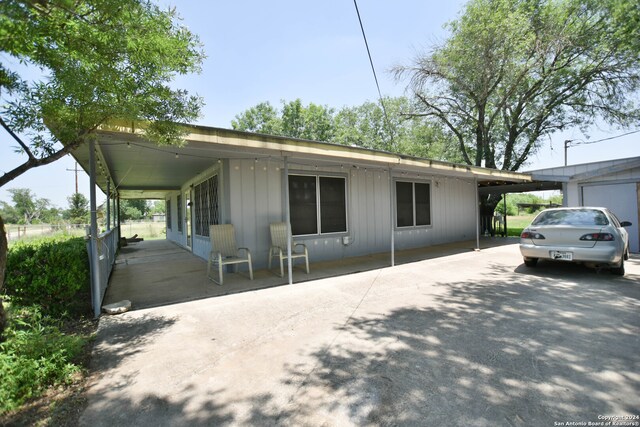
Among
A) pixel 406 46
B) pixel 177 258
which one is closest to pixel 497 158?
pixel 406 46

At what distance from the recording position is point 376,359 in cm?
252

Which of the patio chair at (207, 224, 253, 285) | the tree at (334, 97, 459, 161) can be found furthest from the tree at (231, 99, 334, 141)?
the patio chair at (207, 224, 253, 285)

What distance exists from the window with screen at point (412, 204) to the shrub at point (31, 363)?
769 cm

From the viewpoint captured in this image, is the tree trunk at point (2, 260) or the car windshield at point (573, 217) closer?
the tree trunk at point (2, 260)

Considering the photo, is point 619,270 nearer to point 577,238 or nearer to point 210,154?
point 577,238

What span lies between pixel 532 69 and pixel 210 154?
1500cm

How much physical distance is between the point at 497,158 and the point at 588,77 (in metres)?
4.66

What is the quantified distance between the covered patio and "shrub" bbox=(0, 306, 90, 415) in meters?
1.61

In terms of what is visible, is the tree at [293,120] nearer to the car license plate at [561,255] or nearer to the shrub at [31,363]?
the car license plate at [561,255]

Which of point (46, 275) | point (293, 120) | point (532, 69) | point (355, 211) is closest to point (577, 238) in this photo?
point (355, 211)

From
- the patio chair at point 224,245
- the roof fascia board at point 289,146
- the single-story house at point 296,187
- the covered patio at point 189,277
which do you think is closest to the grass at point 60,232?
the covered patio at point 189,277

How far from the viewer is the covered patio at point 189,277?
459cm

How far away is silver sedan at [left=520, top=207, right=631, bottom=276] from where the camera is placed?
476cm

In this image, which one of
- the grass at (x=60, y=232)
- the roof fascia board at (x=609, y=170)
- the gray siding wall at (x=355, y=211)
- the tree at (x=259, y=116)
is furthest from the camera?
the tree at (x=259, y=116)
